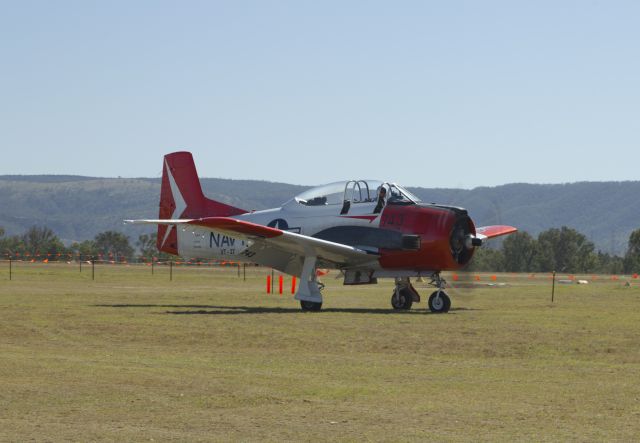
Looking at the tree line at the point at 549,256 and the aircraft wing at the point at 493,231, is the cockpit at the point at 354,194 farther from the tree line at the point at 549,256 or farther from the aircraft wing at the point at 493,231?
the tree line at the point at 549,256

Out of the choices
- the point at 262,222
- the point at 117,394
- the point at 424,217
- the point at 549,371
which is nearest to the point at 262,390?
the point at 117,394

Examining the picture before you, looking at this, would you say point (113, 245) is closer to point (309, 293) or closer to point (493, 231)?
point (493, 231)

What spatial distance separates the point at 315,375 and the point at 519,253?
9819 centimetres

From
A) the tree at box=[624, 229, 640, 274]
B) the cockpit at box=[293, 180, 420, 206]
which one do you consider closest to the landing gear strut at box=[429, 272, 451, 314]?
the cockpit at box=[293, 180, 420, 206]

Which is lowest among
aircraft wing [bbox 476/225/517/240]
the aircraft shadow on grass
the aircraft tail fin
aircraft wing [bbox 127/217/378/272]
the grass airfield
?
the grass airfield

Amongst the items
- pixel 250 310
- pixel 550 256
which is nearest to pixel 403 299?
pixel 250 310

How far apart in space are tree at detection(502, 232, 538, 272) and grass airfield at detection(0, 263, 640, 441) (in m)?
83.1

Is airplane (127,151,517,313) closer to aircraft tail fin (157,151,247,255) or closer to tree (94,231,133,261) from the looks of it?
aircraft tail fin (157,151,247,255)

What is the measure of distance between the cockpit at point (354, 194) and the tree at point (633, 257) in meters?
71.2

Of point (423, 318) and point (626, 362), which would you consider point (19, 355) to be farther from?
point (423, 318)


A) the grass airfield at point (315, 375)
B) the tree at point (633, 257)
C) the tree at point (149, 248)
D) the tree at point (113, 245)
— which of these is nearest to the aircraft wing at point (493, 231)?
the grass airfield at point (315, 375)

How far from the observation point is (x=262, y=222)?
103 feet

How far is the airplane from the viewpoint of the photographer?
2822 centimetres

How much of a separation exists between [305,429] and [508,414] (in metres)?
2.33
